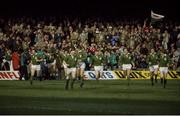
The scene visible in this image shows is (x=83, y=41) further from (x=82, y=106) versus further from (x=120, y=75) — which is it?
(x=82, y=106)

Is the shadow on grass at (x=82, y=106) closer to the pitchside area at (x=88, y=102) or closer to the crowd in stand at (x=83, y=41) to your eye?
the pitchside area at (x=88, y=102)

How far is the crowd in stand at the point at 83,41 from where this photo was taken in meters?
34.7

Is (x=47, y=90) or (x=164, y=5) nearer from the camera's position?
(x=47, y=90)

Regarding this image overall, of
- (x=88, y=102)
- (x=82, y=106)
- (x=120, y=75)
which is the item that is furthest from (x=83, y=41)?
(x=82, y=106)

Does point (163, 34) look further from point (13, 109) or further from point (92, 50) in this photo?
point (13, 109)

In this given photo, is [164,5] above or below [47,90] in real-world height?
above

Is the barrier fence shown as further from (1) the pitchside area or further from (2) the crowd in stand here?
(1) the pitchside area

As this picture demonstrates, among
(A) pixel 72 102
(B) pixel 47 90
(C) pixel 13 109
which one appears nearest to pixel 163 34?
(B) pixel 47 90

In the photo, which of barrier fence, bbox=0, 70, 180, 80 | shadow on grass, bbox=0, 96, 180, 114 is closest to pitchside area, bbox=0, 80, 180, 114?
shadow on grass, bbox=0, 96, 180, 114

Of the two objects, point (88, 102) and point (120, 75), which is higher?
point (88, 102)

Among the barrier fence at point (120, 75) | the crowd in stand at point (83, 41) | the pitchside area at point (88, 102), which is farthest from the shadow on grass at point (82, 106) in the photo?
the barrier fence at point (120, 75)

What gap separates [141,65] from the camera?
119ft

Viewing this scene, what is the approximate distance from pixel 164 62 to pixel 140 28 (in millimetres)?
7865

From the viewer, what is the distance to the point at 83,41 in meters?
36.2
